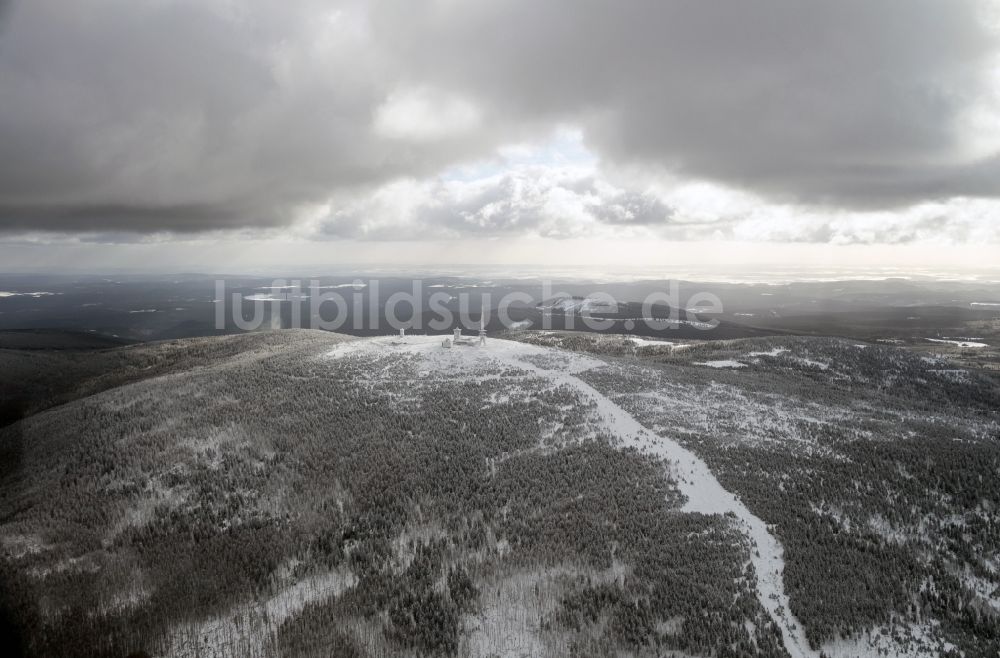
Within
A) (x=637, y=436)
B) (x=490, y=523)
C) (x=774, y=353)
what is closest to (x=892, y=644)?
(x=490, y=523)

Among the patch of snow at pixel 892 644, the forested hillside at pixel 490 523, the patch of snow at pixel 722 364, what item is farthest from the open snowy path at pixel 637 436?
the patch of snow at pixel 722 364

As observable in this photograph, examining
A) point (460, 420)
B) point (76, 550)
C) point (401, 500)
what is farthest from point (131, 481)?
point (460, 420)

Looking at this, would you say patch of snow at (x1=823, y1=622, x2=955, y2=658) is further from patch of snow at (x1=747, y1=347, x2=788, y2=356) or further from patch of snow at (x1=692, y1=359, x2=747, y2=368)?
patch of snow at (x1=747, y1=347, x2=788, y2=356)

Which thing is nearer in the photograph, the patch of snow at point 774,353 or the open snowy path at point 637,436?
the open snowy path at point 637,436

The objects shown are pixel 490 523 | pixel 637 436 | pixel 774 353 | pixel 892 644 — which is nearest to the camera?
pixel 892 644

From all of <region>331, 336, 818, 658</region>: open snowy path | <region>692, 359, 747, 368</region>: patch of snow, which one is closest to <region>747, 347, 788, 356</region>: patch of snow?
<region>692, 359, 747, 368</region>: patch of snow

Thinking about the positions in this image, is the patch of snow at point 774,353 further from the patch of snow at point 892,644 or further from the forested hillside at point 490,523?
the patch of snow at point 892,644

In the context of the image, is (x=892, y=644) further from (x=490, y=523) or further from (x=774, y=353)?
(x=774, y=353)

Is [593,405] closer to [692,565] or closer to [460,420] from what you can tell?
[460,420]
